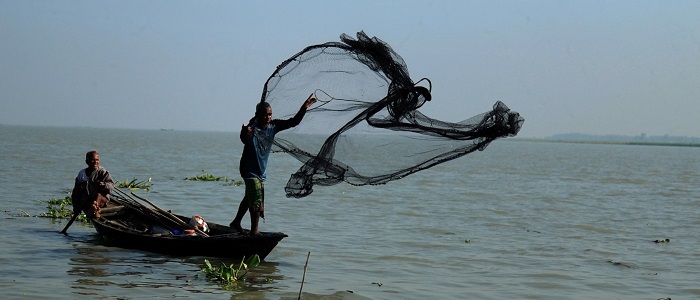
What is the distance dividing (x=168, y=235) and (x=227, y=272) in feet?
6.51

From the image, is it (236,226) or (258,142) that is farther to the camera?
(236,226)

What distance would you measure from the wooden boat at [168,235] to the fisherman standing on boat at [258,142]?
21.0 inches

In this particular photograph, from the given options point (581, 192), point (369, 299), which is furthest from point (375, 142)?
point (581, 192)

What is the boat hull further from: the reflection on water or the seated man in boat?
the seated man in boat

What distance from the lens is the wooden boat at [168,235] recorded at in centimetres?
954

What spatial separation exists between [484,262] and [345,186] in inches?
545

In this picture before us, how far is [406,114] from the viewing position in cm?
838

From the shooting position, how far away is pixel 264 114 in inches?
340

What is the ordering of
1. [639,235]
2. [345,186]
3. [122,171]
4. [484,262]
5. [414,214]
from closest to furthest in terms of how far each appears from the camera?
1. [484,262]
2. [639,235]
3. [414,214]
4. [345,186]
5. [122,171]

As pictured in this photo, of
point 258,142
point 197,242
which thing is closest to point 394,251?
point 197,242

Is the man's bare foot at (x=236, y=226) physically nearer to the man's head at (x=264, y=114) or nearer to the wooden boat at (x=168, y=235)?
the wooden boat at (x=168, y=235)

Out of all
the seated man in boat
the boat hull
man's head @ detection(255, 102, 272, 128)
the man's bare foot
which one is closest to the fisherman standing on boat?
man's head @ detection(255, 102, 272, 128)

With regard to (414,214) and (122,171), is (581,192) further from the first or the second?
(122,171)

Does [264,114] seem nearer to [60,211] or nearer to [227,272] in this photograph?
[227,272]
